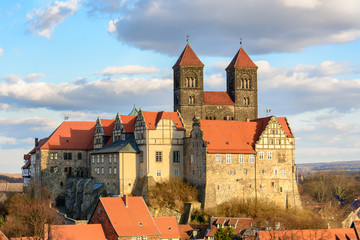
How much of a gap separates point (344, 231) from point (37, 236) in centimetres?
3012

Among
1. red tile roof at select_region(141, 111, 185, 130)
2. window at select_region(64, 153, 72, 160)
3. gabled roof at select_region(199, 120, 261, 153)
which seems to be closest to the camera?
gabled roof at select_region(199, 120, 261, 153)

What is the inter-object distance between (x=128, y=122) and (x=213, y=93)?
15.8 metres

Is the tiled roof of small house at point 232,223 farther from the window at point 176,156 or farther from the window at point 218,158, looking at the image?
the window at point 176,156

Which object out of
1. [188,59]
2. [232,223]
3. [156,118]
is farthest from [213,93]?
[232,223]

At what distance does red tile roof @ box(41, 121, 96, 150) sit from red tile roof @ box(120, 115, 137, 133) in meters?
8.54

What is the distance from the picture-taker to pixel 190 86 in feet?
294

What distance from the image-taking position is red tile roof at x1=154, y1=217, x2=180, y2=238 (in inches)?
2438

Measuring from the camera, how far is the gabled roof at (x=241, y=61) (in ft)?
301

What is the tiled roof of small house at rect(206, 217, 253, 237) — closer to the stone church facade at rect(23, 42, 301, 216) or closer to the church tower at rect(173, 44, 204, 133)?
the stone church facade at rect(23, 42, 301, 216)

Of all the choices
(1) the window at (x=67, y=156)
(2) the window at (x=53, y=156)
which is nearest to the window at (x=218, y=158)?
(1) the window at (x=67, y=156)

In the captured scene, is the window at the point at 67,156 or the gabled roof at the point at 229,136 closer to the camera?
the gabled roof at the point at 229,136

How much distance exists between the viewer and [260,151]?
7556 centimetres

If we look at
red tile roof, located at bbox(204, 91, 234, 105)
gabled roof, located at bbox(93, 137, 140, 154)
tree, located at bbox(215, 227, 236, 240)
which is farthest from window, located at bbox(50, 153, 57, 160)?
tree, located at bbox(215, 227, 236, 240)

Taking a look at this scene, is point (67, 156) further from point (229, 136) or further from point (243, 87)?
point (243, 87)
